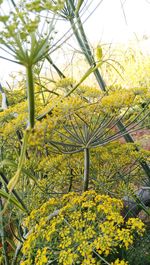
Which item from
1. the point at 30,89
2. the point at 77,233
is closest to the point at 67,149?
the point at 77,233

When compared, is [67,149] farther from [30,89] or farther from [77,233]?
[30,89]

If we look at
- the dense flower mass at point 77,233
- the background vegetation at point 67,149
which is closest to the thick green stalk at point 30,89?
the background vegetation at point 67,149

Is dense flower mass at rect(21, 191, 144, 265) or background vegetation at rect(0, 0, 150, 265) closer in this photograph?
background vegetation at rect(0, 0, 150, 265)

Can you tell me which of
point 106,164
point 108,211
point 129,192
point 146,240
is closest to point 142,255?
point 146,240

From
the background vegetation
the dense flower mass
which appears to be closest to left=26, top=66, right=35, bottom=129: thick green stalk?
the background vegetation

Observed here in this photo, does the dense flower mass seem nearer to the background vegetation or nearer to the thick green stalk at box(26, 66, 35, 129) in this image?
the background vegetation

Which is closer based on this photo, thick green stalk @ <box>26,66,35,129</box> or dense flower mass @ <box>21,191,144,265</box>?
thick green stalk @ <box>26,66,35,129</box>

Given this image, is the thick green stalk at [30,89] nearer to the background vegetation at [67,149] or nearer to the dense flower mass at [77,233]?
the background vegetation at [67,149]

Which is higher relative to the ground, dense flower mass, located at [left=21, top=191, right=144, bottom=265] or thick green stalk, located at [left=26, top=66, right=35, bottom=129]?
thick green stalk, located at [left=26, top=66, right=35, bottom=129]

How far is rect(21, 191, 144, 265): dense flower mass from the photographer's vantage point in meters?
1.05

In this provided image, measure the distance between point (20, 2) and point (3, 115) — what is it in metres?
0.53

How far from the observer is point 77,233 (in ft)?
3.51

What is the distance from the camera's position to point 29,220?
1224mm

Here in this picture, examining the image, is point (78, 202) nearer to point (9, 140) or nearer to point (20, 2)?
point (9, 140)
